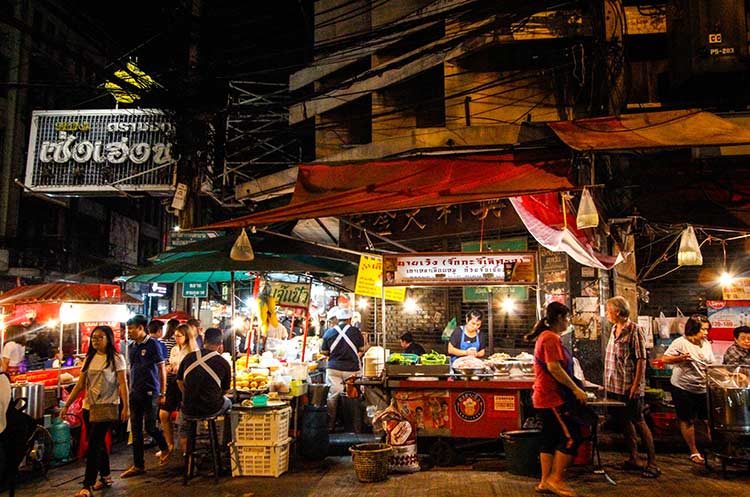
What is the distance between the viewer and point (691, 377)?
7.61 m

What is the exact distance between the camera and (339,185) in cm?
725

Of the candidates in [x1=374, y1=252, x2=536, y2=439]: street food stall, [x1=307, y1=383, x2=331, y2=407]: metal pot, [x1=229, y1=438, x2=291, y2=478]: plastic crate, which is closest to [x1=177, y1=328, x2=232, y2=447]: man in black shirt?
[x1=229, y1=438, x2=291, y2=478]: plastic crate

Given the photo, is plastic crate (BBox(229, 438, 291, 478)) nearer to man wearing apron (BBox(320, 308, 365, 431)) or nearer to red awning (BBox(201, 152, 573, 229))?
man wearing apron (BBox(320, 308, 365, 431))

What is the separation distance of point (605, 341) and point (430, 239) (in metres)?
4.66

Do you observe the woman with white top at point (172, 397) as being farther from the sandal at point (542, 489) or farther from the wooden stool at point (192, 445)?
the sandal at point (542, 489)

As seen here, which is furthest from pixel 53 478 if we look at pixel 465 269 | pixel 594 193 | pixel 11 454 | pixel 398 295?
pixel 594 193

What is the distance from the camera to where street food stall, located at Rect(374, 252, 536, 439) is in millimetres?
7695

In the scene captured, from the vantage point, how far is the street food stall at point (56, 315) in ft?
32.9

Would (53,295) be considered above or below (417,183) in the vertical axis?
below

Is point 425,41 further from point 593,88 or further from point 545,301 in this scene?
point 545,301

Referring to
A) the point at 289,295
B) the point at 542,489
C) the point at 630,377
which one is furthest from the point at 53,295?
the point at 630,377

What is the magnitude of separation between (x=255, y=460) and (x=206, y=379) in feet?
4.56

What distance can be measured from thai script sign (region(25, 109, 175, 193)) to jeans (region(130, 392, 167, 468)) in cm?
784

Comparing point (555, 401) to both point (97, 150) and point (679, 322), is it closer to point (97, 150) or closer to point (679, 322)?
point (679, 322)
